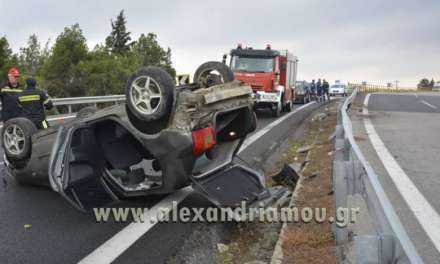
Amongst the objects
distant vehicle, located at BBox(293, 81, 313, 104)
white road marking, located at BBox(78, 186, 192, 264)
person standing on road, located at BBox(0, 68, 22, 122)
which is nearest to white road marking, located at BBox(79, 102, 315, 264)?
white road marking, located at BBox(78, 186, 192, 264)

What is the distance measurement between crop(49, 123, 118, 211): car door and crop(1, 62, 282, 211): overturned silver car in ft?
0.03

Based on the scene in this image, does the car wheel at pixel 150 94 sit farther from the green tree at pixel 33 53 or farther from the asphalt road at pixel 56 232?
the green tree at pixel 33 53

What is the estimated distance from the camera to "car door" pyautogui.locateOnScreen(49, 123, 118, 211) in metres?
5.27

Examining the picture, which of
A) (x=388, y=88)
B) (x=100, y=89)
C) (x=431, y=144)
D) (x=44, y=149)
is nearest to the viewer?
(x=44, y=149)

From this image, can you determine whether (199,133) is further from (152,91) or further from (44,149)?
(44,149)

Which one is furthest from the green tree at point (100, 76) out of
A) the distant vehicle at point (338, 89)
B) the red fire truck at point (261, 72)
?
the red fire truck at point (261, 72)

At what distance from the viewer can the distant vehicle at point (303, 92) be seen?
29.8 meters

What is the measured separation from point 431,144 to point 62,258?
8177 mm

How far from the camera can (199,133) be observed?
515 centimetres

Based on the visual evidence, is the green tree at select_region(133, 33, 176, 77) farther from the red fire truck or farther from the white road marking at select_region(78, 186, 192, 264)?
the white road marking at select_region(78, 186, 192, 264)

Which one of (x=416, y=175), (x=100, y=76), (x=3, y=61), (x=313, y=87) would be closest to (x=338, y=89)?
(x=313, y=87)

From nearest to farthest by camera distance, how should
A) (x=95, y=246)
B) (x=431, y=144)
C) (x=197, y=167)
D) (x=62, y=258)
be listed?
(x=62, y=258), (x=95, y=246), (x=197, y=167), (x=431, y=144)

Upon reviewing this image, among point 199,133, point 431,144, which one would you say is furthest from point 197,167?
point 431,144

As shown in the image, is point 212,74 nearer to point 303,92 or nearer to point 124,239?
point 124,239
